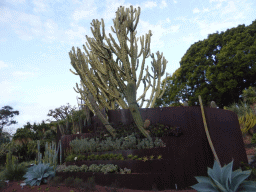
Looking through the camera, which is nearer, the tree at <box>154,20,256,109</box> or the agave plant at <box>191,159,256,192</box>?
the agave plant at <box>191,159,256,192</box>

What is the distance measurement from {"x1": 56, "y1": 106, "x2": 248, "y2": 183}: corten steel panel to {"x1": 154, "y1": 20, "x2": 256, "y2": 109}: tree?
44.9ft

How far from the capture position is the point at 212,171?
12.1 ft

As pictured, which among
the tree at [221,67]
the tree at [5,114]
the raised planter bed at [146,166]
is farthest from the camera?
the tree at [5,114]

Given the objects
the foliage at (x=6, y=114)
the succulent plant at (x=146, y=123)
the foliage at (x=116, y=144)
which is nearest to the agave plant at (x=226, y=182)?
the foliage at (x=116, y=144)

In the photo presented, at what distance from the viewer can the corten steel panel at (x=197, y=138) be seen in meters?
5.41

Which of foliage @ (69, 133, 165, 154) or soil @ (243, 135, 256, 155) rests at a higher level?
foliage @ (69, 133, 165, 154)

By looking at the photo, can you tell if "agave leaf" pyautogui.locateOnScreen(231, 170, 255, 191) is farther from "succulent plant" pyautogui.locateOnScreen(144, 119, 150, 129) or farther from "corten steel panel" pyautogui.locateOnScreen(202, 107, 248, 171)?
"succulent plant" pyautogui.locateOnScreen(144, 119, 150, 129)

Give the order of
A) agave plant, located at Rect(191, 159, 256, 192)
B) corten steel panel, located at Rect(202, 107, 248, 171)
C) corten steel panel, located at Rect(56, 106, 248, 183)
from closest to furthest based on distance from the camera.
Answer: agave plant, located at Rect(191, 159, 256, 192), corten steel panel, located at Rect(56, 106, 248, 183), corten steel panel, located at Rect(202, 107, 248, 171)

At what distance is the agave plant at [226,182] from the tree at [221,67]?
57.1ft

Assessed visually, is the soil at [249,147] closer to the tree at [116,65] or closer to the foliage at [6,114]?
the tree at [116,65]

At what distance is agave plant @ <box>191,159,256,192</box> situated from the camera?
344 cm

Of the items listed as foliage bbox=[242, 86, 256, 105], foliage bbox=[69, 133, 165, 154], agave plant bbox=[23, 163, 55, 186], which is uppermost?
foliage bbox=[242, 86, 256, 105]

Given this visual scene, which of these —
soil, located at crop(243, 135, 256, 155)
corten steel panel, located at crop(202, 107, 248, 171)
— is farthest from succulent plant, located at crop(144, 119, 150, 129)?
soil, located at crop(243, 135, 256, 155)

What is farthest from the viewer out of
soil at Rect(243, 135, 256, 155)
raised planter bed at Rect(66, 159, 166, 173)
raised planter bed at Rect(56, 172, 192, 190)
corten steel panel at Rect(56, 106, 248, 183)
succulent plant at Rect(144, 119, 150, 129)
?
soil at Rect(243, 135, 256, 155)
